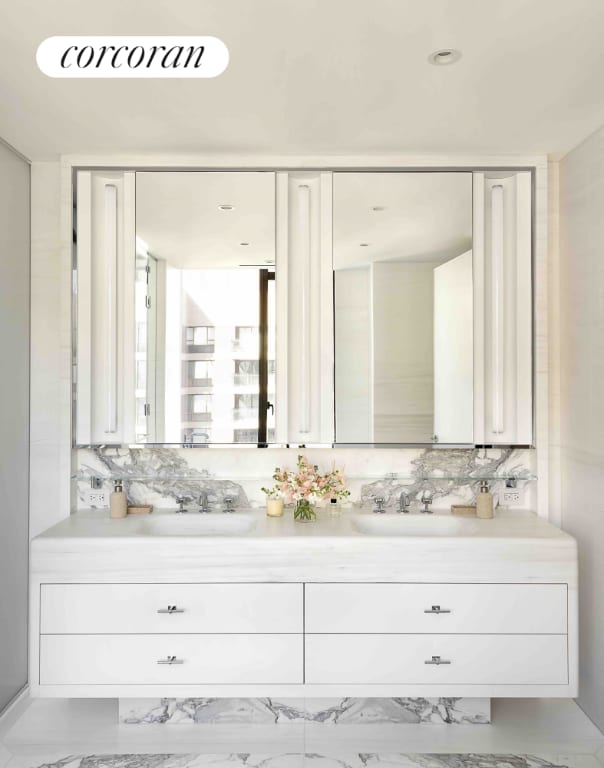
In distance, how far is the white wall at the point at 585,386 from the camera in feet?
8.21

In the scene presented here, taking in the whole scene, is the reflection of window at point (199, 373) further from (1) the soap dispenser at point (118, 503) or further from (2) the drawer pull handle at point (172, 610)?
(2) the drawer pull handle at point (172, 610)

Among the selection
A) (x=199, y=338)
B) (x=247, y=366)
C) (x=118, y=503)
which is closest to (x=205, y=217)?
(x=199, y=338)

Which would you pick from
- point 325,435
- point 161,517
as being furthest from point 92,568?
point 325,435

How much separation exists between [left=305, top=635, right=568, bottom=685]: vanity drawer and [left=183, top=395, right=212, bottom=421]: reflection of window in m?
1.04

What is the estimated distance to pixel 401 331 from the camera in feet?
9.23

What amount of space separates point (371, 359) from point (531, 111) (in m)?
1.14

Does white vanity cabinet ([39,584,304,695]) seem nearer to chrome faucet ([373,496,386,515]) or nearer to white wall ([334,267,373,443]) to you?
chrome faucet ([373,496,386,515])

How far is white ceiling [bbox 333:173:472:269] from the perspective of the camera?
2.82 metres

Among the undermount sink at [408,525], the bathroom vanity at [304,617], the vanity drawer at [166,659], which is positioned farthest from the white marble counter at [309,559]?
the undermount sink at [408,525]

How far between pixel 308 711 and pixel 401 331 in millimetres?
1641

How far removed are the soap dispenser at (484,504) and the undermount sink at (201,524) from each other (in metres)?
0.99

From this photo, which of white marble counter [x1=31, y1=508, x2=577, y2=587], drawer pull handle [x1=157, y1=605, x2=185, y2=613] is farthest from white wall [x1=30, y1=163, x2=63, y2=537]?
drawer pull handle [x1=157, y1=605, x2=185, y2=613]

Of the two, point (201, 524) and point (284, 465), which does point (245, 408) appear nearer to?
point (284, 465)

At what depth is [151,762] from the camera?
2.36 meters
